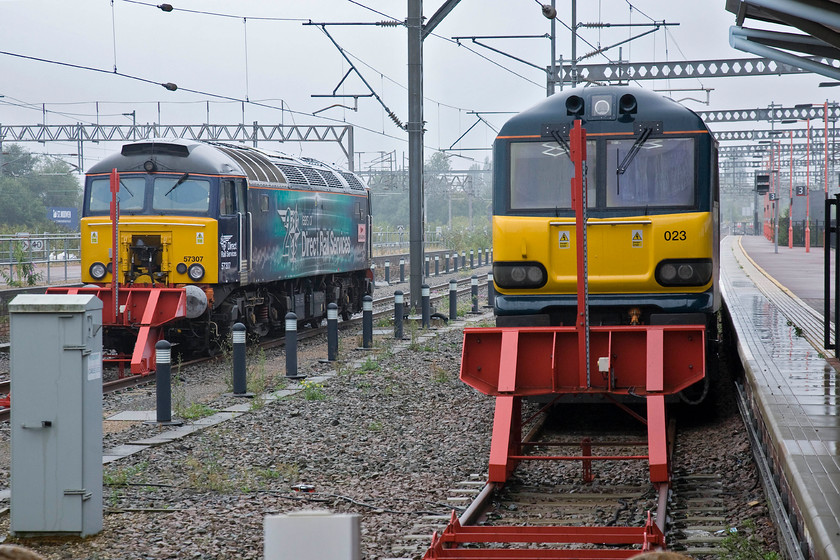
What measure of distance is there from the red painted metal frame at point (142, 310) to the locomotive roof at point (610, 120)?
6.11 meters

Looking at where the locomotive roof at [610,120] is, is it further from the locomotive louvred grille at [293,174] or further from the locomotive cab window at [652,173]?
the locomotive louvred grille at [293,174]

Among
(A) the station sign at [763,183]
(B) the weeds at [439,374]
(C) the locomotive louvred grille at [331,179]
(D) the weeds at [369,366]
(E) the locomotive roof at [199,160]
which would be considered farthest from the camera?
(A) the station sign at [763,183]

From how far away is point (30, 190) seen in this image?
52.6 meters

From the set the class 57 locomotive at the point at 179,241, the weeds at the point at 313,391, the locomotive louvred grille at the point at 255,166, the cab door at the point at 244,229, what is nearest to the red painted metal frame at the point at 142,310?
the class 57 locomotive at the point at 179,241

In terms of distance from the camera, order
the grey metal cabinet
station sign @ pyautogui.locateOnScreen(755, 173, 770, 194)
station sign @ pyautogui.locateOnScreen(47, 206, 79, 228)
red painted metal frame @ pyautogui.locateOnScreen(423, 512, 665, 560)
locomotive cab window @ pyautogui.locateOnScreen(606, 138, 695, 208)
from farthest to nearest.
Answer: station sign @ pyautogui.locateOnScreen(755, 173, 770, 194) → station sign @ pyautogui.locateOnScreen(47, 206, 79, 228) → locomotive cab window @ pyautogui.locateOnScreen(606, 138, 695, 208) → the grey metal cabinet → red painted metal frame @ pyautogui.locateOnScreen(423, 512, 665, 560)

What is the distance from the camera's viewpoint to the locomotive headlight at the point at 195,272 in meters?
14.9

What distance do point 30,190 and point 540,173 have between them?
47.9 meters

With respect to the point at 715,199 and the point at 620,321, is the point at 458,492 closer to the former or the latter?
the point at 620,321

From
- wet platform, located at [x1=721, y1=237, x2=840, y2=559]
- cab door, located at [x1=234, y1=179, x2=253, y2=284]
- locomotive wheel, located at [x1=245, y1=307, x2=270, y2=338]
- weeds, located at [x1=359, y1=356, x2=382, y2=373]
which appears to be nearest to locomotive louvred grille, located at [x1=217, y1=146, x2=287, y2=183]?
cab door, located at [x1=234, y1=179, x2=253, y2=284]

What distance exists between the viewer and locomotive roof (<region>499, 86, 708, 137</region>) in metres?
9.59

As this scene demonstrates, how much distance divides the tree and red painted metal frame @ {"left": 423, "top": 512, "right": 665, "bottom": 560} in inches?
1571

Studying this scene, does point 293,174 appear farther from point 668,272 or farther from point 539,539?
point 539,539

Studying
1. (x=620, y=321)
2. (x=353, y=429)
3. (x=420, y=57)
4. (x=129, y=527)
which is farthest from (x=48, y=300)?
(x=420, y=57)

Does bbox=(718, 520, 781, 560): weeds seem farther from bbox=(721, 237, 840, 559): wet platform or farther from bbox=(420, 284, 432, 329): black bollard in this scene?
bbox=(420, 284, 432, 329): black bollard
